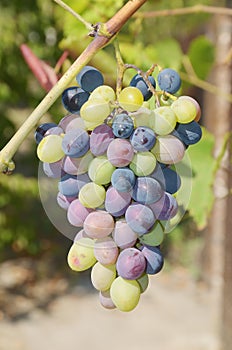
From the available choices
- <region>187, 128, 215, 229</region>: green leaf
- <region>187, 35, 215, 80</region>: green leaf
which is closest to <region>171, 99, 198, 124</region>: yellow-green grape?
<region>187, 128, 215, 229</region>: green leaf

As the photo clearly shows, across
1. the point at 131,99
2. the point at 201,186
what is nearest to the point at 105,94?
the point at 131,99

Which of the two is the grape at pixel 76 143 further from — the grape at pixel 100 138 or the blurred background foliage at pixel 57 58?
the blurred background foliage at pixel 57 58

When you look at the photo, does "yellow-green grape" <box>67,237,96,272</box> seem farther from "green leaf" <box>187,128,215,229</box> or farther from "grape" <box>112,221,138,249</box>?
"green leaf" <box>187,128,215,229</box>

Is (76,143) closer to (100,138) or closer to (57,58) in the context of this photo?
(100,138)

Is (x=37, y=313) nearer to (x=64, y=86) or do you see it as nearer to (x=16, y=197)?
(x=16, y=197)

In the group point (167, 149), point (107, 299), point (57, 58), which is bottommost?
point (107, 299)

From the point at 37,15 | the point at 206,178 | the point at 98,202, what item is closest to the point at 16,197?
the point at 37,15
